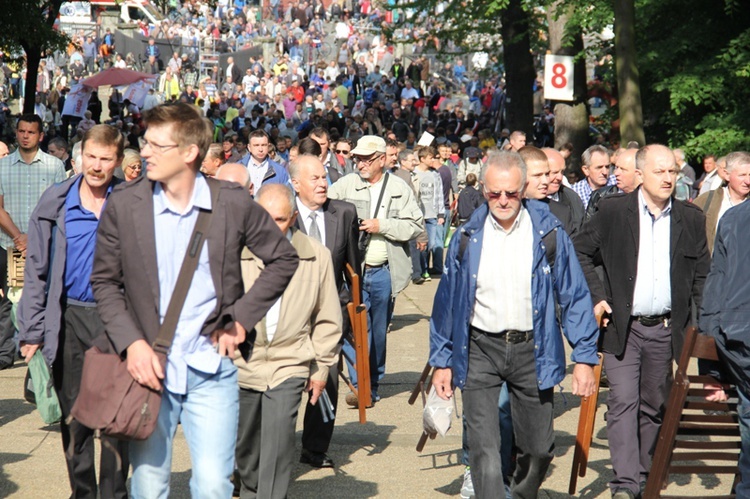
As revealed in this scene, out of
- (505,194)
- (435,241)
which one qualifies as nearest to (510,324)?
(505,194)

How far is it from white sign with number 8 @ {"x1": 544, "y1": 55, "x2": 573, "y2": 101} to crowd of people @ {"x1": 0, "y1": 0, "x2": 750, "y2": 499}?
10965 millimetres

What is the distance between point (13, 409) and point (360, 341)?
2.66 m

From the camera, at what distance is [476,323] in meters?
5.64

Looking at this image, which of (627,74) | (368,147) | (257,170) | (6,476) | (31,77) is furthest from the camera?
(31,77)

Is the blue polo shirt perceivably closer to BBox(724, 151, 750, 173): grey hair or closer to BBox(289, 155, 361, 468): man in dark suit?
BBox(289, 155, 361, 468): man in dark suit

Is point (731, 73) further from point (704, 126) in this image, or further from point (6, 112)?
point (6, 112)

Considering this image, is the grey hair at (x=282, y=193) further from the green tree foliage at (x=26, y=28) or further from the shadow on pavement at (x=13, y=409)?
the green tree foliage at (x=26, y=28)

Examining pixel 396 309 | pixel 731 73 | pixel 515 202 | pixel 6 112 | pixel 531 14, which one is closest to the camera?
pixel 515 202

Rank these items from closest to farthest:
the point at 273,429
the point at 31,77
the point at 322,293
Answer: the point at 273,429, the point at 322,293, the point at 31,77

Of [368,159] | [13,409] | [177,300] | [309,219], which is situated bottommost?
[13,409]

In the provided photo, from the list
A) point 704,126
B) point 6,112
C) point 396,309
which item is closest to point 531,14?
point 704,126

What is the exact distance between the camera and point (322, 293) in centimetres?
598

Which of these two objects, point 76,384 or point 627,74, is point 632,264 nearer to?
point 76,384

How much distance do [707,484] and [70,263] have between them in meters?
3.87
